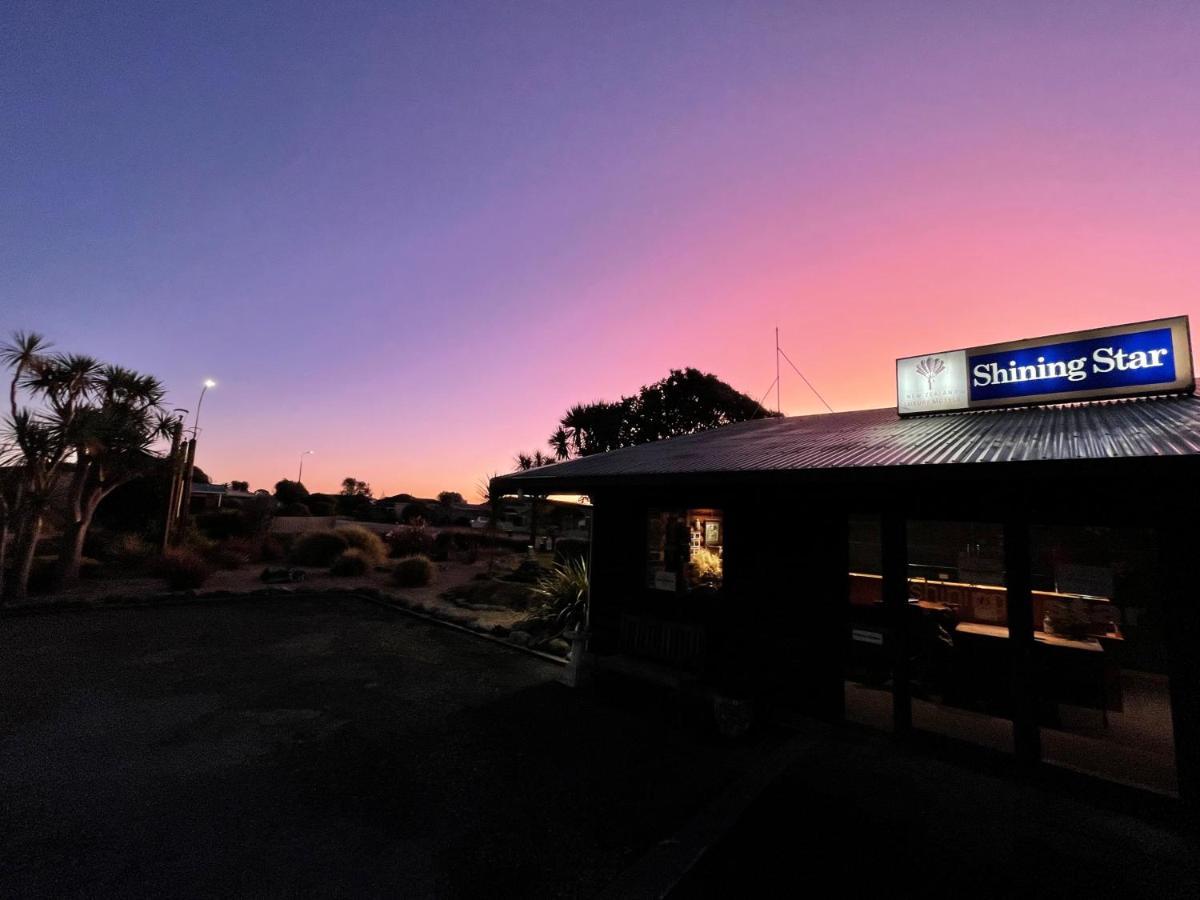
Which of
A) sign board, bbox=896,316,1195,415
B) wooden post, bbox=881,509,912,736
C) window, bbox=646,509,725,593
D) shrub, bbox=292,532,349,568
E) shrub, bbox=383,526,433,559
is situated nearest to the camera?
wooden post, bbox=881,509,912,736

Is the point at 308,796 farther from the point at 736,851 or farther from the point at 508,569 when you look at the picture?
the point at 508,569

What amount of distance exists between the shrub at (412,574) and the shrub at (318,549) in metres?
4.20

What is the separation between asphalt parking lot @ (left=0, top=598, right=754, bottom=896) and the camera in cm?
370

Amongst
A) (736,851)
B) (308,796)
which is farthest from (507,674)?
(736,851)

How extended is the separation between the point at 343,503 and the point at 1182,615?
191 ft

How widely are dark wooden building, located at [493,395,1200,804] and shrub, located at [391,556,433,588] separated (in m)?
12.7

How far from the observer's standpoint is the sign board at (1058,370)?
251 inches

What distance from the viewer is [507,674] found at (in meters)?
8.53

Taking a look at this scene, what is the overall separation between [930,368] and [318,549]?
75.1ft

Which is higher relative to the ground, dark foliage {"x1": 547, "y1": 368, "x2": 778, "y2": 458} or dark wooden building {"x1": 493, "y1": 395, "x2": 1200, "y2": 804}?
dark foliage {"x1": 547, "y1": 368, "x2": 778, "y2": 458}

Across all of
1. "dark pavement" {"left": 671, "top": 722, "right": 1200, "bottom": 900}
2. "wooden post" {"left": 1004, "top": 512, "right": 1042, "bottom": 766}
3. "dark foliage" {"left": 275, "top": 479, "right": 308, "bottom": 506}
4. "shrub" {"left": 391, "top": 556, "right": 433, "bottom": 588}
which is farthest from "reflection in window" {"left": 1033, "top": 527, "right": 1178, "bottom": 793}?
"dark foliage" {"left": 275, "top": 479, "right": 308, "bottom": 506}

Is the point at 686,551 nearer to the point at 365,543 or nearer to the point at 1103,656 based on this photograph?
the point at 1103,656

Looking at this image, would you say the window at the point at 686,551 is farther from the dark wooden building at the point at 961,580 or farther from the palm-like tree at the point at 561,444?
the palm-like tree at the point at 561,444

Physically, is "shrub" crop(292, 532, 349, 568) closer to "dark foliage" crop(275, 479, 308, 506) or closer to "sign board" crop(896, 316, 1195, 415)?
"sign board" crop(896, 316, 1195, 415)
